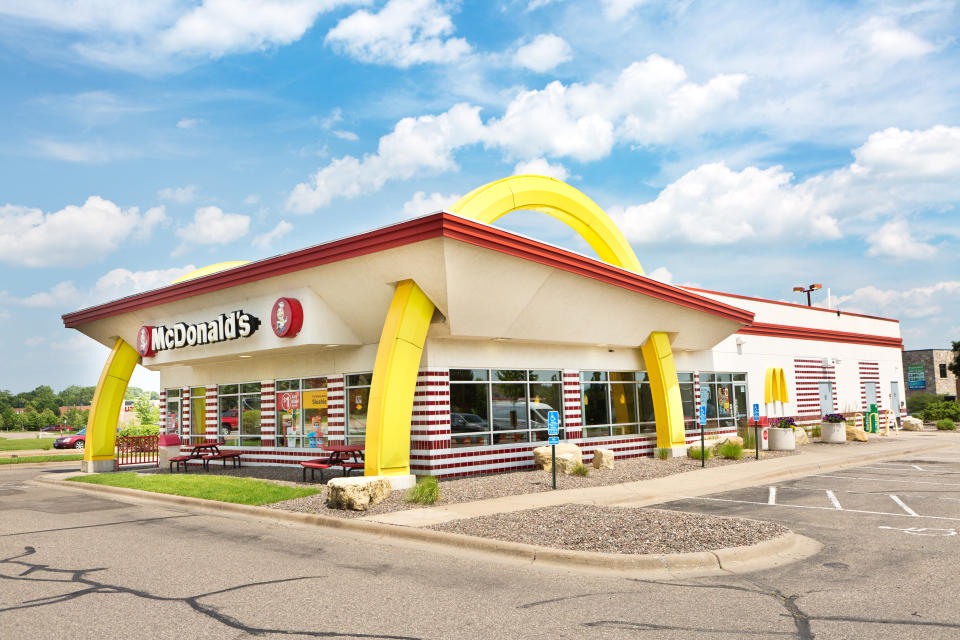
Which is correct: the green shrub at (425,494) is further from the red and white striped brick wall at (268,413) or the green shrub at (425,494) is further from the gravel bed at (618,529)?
the red and white striped brick wall at (268,413)

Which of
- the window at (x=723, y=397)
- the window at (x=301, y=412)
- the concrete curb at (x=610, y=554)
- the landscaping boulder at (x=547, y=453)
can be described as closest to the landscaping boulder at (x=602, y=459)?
the landscaping boulder at (x=547, y=453)

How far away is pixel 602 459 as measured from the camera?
19312mm

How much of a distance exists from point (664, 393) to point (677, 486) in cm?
696

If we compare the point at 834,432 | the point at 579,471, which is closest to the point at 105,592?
the point at 579,471

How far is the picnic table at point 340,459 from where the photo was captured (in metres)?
17.0

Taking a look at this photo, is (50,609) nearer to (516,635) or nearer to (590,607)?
(516,635)

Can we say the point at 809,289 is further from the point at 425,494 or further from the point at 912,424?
the point at 425,494

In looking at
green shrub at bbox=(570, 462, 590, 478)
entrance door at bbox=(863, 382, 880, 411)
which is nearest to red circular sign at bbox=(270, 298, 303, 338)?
green shrub at bbox=(570, 462, 590, 478)

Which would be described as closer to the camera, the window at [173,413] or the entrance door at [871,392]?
the window at [173,413]

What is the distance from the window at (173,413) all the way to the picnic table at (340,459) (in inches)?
323

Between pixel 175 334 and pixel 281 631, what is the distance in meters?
17.0

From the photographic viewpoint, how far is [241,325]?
18891 mm

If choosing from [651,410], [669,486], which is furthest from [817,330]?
[669,486]

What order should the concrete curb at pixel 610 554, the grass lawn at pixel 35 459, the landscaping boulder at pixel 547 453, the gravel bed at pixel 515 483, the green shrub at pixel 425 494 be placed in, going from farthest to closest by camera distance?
1. the grass lawn at pixel 35 459
2. the landscaping boulder at pixel 547 453
3. the green shrub at pixel 425 494
4. the gravel bed at pixel 515 483
5. the concrete curb at pixel 610 554
